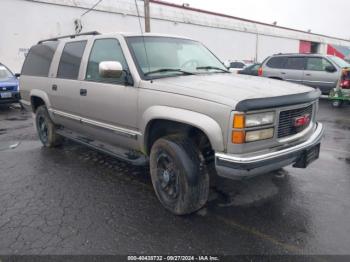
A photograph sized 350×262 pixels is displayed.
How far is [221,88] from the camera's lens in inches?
119

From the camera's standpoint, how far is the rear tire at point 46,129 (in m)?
5.61

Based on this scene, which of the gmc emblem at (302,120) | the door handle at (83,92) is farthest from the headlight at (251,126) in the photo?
the door handle at (83,92)

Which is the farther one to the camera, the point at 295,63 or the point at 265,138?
the point at 295,63

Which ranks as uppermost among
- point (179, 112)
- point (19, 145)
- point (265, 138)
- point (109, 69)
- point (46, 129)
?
point (109, 69)

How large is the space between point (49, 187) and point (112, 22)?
57.6 ft

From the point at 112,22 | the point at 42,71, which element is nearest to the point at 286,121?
the point at 42,71

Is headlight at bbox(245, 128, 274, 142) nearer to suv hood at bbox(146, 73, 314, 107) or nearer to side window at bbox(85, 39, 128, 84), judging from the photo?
suv hood at bbox(146, 73, 314, 107)

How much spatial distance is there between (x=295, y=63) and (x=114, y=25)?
1227cm

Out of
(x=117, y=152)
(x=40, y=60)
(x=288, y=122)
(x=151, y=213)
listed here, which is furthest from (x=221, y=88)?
(x=40, y=60)

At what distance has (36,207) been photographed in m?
3.52

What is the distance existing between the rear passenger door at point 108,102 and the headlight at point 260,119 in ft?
4.48

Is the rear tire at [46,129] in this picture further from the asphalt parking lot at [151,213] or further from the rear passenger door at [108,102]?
the rear passenger door at [108,102]

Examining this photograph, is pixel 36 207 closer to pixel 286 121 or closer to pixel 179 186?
pixel 179 186

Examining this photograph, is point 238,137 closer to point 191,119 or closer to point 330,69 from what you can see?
point 191,119
